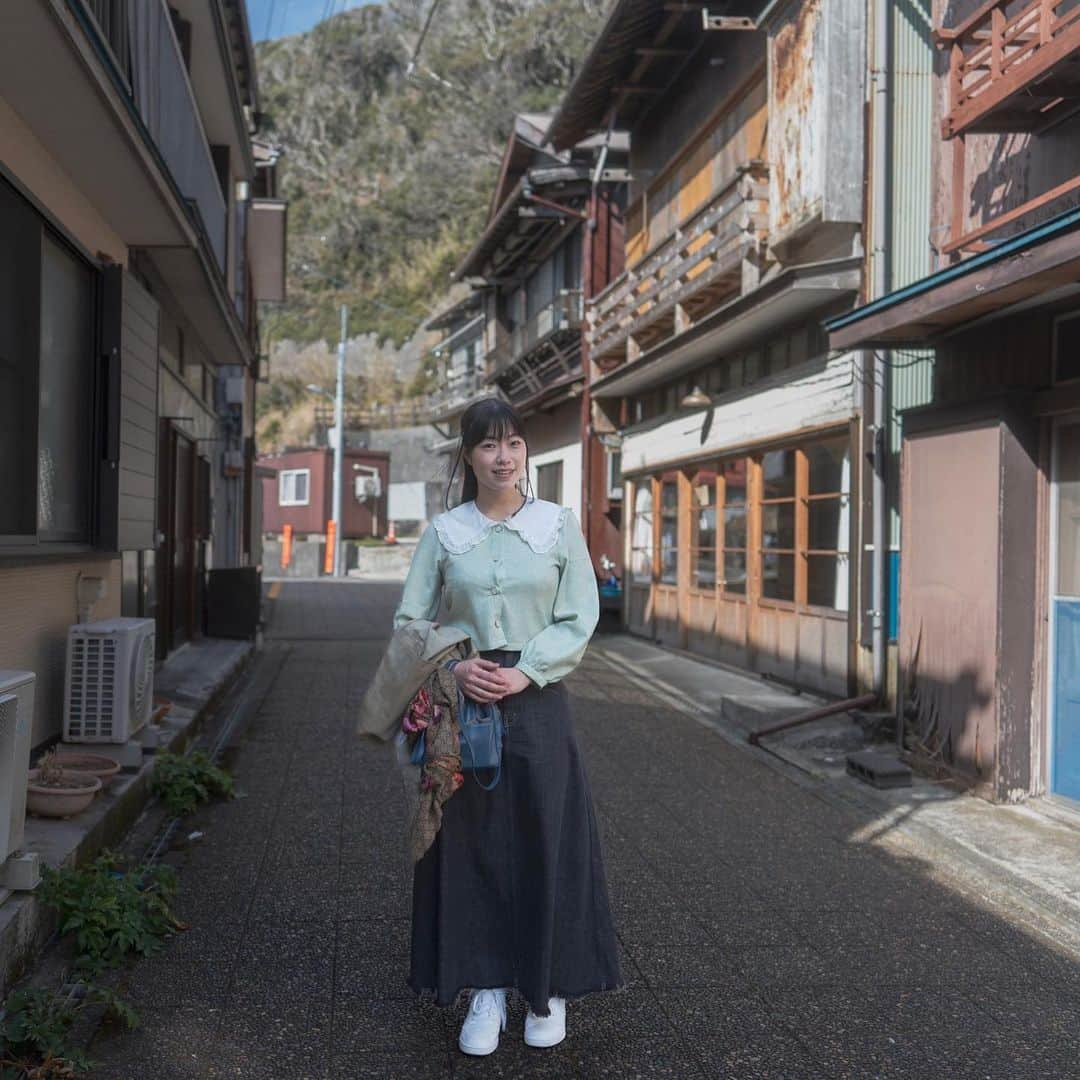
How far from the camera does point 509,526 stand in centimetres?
325

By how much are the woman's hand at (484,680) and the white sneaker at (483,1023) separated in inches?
34.1

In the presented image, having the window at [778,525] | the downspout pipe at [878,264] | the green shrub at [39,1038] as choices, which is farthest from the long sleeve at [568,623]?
the window at [778,525]

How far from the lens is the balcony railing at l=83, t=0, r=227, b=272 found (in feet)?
20.2

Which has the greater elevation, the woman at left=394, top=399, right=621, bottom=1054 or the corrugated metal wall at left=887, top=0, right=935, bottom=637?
the corrugated metal wall at left=887, top=0, right=935, bottom=637

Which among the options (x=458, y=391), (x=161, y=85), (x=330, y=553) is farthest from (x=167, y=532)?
(x=330, y=553)

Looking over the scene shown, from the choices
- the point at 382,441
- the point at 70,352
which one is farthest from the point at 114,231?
the point at 382,441

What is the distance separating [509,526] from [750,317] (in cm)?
780

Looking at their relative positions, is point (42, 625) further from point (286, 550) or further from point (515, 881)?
point (286, 550)

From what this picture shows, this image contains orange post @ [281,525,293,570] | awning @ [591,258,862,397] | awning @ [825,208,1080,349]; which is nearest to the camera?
awning @ [825,208,1080,349]

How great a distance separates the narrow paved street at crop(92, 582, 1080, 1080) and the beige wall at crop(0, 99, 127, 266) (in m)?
3.25

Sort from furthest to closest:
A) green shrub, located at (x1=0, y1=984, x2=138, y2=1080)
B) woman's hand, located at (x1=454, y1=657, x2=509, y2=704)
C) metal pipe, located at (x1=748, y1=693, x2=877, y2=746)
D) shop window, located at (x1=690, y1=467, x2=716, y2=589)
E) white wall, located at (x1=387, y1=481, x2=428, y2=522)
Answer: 1. white wall, located at (x1=387, y1=481, x2=428, y2=522)
2. shop window, located at (x1=690, y1=467, x2=716, y2=589)
3. metal pipe, located at (x1=748, y1=693, x2=877, y2=746)
4. woman's hand, located at (x1=454, y1=657, x2=509, y2=704)
5. green shrub, located at (x1=0, y1=984, x2=138, y2=1080)

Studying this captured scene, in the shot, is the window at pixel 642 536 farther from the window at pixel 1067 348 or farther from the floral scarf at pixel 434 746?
the floral scarf at pixel 434 746

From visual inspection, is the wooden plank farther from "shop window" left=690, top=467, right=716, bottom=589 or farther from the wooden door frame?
"shop window" left=690, top=467, right=716, bottom=589

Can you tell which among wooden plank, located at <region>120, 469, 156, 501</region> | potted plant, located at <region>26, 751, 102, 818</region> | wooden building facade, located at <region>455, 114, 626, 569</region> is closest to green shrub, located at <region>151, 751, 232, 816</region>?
potted plant, located at <region>26, 751, 102, 818</region>
